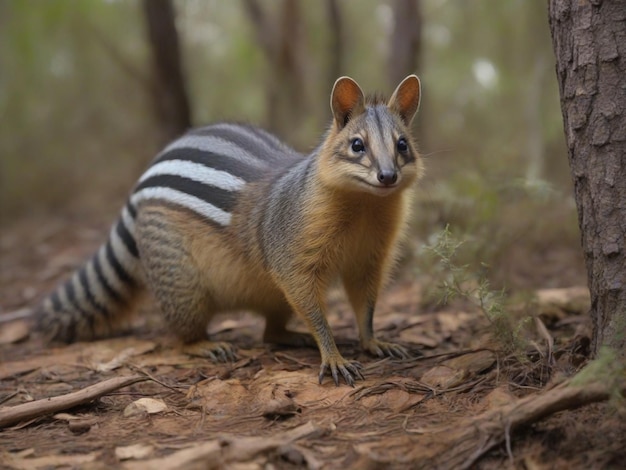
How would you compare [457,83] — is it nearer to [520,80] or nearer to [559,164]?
[520,80]

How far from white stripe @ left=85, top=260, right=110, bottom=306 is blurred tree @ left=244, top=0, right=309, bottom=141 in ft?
21.9


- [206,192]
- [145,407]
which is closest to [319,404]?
[145,407]

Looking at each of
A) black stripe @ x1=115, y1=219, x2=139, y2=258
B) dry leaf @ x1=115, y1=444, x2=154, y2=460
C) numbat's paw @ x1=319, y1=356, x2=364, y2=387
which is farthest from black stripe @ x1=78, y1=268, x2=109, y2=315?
dry leaf @ x1=115, y1=444, x2=154, y2=460

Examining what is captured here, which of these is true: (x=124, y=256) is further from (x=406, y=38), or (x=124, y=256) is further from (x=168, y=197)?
(x=406, y=38)

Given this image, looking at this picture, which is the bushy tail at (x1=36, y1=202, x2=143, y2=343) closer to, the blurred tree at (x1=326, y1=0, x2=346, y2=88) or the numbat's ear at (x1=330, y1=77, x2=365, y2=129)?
the numbat's ear at (x1=330, y1=77, x2=365, y2=129)

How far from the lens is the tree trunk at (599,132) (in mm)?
3617

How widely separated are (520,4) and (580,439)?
912 cm

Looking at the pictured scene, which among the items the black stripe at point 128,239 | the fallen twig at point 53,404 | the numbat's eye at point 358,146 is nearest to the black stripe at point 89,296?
the black stripe at point 128,239

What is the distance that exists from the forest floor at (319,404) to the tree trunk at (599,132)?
545 mm

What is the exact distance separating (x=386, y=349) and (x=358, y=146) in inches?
62.2

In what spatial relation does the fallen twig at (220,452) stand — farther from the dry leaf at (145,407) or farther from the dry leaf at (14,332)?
the dry leaf at (14,332)

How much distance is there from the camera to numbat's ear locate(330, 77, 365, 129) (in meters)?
4.66

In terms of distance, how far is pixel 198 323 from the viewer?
5.57 m

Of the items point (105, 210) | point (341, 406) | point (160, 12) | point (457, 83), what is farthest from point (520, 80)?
point (341, 406)
